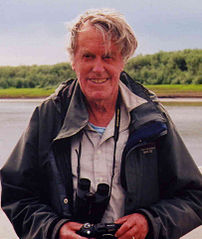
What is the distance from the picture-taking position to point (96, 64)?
7.14 feet

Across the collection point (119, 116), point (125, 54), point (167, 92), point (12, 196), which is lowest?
point (167, 92)

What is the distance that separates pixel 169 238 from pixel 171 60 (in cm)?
3927

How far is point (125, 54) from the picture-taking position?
2252mm

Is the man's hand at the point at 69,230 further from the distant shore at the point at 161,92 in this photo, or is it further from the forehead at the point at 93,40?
the distant shore at the point at 161,92

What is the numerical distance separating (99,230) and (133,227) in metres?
0.16

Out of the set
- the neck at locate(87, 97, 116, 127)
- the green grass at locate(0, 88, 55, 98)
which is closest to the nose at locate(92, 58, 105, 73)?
the neck at locate(87, 97, 116, 127)

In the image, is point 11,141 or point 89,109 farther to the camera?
point 11,141

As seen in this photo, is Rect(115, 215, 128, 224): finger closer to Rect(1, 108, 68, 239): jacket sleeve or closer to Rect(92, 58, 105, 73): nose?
Rect(1, 108, 68, 239): jacket sleeve

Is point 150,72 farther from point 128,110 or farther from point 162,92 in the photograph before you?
point 128,110

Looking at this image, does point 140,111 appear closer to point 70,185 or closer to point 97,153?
point 97,153

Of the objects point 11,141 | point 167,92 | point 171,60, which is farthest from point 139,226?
point 171,60

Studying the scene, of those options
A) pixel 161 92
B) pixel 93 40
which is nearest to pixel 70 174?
pixel 93 40

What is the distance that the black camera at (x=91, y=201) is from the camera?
6.99 ft

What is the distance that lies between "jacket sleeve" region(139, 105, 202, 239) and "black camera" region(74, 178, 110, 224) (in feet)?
0.60
